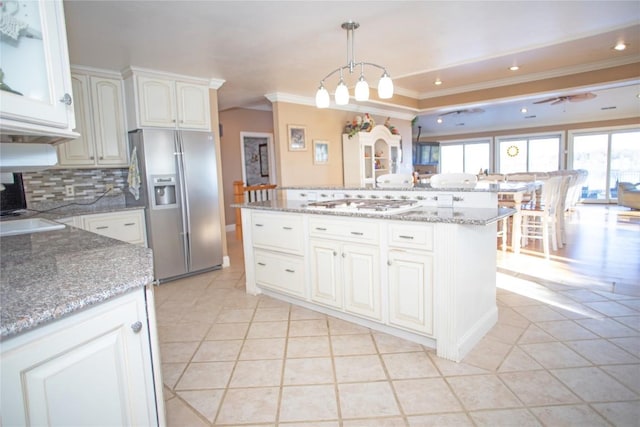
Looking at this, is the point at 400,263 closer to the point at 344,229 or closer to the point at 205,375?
the point at 344,229

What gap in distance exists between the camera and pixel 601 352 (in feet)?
7.09

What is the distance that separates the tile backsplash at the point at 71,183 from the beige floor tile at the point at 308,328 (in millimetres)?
2674

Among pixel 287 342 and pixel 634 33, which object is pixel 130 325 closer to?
pixel 287 342

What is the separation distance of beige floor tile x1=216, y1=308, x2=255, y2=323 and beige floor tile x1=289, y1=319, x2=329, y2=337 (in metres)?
0.39

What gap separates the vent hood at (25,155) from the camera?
4.95 feet

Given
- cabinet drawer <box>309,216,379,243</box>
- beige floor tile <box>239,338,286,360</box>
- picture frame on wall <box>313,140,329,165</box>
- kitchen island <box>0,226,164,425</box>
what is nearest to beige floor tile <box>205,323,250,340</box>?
beige floor tile <box>239,338,286,360</box>

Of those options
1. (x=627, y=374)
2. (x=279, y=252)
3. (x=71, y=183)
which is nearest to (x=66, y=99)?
(x=279, y=252)

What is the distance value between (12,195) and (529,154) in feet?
38.5

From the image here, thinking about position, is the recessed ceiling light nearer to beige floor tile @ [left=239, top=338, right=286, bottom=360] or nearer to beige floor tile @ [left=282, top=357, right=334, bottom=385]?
beige floor tile @ [left=282, top=357, right=334, bottom=385]

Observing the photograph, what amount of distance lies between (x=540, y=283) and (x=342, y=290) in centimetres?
205

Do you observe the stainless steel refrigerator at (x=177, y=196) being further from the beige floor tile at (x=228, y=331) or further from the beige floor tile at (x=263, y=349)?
the beige floor tile at (x=263, y=349)

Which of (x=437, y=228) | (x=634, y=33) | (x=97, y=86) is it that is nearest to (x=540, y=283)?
(x=437, y=228)

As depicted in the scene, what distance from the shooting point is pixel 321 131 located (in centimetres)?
580

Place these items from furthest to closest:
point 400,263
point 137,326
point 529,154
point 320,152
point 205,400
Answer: point 529,154, point 320,152, point 400,263, point 205,400, point 137,326
